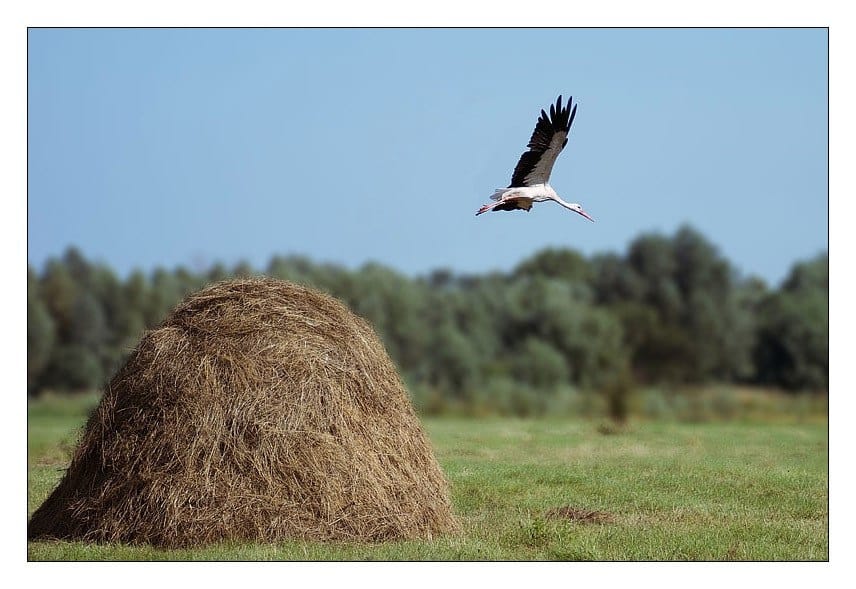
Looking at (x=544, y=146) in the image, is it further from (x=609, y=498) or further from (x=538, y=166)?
(x=609, y=498)

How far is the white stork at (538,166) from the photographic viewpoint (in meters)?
14.2

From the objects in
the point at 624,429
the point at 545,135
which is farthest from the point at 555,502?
the point at 624,429

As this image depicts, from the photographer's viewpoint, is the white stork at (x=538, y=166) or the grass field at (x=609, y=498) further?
the white stork at (x=538, y=166)

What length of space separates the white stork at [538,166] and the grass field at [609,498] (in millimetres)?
4213

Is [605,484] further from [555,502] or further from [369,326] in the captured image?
[369,326]

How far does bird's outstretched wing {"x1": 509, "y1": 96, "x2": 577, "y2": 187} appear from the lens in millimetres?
14180

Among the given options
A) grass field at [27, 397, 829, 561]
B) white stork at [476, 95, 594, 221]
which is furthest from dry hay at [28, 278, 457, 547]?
white stork at [476, 95, 594, 221]

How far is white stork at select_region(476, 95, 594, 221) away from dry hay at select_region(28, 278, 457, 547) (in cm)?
265

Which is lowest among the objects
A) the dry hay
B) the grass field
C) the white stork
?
the grass field

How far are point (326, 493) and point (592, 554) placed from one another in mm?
3304

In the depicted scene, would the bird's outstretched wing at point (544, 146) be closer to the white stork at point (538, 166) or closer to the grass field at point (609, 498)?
the white stork at point (538, 166)

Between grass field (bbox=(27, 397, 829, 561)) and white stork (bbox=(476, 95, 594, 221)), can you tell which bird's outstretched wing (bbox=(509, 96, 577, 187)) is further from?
grass field (bbox=(27, 397, 829, 561))

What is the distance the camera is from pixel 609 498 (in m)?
16.9

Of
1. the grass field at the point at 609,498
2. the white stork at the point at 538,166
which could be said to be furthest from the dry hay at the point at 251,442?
the white stork at the point at 538,166
